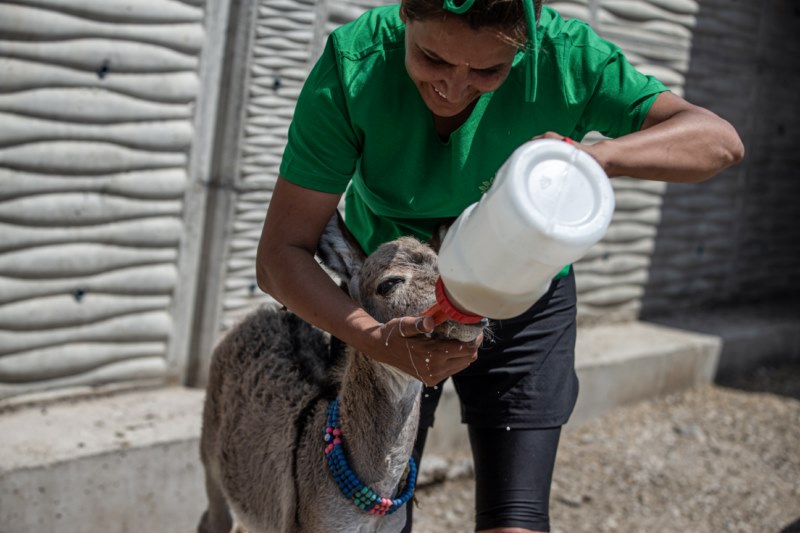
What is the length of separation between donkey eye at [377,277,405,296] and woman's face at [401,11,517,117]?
0.51 m

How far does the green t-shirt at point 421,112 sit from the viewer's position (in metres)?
2.48

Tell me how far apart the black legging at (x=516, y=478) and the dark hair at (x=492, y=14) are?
1.24m

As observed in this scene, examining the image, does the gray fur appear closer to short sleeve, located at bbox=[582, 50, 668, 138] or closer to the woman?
the woman

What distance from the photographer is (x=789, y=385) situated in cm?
757

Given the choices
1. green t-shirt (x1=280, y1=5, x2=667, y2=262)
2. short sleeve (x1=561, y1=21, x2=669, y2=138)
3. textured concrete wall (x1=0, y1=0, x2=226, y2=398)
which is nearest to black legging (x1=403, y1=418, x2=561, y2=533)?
green t-shirt (x1=280, y1=5, x2=667, y2=262)

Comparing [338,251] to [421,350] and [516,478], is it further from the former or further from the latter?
[516,478]

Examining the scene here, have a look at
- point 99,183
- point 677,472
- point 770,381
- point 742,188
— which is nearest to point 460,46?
point 99,183

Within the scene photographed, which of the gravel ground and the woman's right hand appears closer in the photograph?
the woman's right hand

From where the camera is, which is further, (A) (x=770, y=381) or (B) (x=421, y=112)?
(A) (x=770, y=381)

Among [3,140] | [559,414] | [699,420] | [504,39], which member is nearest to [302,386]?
[559,414]

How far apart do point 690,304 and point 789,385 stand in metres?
1.04

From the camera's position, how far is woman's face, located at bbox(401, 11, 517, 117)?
2.20m

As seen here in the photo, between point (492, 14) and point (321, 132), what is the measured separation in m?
0.60

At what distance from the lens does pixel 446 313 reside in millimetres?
2117
